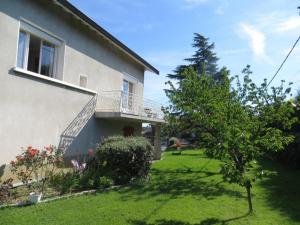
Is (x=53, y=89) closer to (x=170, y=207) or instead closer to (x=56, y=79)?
(x=56, y=79)

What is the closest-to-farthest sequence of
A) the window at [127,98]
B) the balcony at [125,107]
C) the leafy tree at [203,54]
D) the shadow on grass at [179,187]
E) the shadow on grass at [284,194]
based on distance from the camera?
1. the shadow on grass at [284,194]
2. the shadow on grass at [179,187]
3. the balcony at [125,107]
4. the window at [127,98]
5. the leafy tree at [203,54]

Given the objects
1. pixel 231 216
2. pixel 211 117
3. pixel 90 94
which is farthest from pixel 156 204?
pixel 90 94

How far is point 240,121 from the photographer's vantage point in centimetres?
702

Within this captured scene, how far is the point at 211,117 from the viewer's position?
7.31 meters

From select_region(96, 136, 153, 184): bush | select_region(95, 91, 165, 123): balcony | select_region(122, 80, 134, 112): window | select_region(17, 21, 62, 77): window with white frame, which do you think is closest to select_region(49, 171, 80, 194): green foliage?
select_region(96, 136, 153, 184): bush

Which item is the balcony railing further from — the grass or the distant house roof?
the grass

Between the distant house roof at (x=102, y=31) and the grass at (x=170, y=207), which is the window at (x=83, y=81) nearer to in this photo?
the distant house roof at (x=102, y=31)

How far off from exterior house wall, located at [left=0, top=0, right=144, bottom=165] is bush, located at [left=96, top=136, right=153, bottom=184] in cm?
192

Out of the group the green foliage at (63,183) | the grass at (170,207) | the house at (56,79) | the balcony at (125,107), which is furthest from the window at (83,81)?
the grass at (170,207)

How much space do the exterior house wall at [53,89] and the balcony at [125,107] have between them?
43 cm

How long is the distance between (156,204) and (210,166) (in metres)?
8.18

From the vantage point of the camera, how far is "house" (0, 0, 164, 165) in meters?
8.89

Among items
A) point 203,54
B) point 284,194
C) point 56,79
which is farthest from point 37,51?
point 203,54

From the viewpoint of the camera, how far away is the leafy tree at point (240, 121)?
21.9 ft
